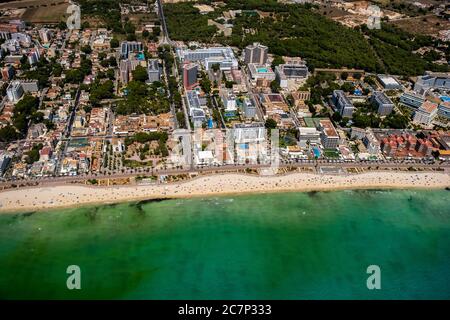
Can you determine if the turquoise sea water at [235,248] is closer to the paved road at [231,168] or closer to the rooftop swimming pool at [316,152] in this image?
the paved road at [231,168]

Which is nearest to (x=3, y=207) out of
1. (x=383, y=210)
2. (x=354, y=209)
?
(x=354, y=209)

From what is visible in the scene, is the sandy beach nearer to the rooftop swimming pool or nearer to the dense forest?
the rooftop swimming pool

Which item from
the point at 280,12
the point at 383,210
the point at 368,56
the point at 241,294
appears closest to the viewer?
the point at 241,294

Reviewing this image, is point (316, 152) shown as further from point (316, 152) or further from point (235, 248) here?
point (235, 248)

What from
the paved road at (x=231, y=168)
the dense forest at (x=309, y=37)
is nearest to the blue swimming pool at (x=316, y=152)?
the paved road at (x=231, y=168)

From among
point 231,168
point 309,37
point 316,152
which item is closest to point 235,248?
point 231,168

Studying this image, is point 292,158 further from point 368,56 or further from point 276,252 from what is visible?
point 368,56

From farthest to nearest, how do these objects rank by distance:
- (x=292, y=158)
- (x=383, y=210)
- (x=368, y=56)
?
(x=368, y=56), (x=292, y=158), (x=383, y=210)
